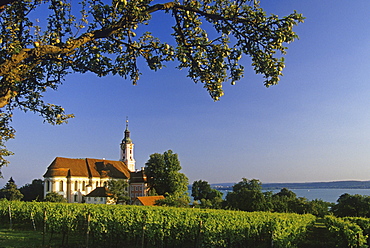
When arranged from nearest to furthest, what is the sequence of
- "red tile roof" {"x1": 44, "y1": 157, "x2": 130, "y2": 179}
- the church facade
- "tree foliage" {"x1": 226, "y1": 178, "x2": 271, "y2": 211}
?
"tree foliage" {"x1": 226, "y1": 178, "x2": 271, "y2": 211} < the church facade < "red tile roof" {"x1": 44, "y1": 157, "x2": 130, "y2": 179}

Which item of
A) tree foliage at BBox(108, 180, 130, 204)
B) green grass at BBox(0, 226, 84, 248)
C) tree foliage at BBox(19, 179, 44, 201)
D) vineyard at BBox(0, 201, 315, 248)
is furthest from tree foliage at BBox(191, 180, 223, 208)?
vineyard at BBox(0, 201, 315, 248)

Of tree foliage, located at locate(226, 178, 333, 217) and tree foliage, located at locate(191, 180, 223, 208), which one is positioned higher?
tree foliage, located at locate(226, 178, 333, 217)

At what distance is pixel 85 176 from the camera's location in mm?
69562

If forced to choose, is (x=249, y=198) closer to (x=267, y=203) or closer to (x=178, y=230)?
(x=267, y=203)

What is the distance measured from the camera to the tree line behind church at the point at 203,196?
29922 millimetres

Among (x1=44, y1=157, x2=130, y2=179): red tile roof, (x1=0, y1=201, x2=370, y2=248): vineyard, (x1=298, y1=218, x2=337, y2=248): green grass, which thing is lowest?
(x1=298, y1=218, x2=337, y2=248): green grass

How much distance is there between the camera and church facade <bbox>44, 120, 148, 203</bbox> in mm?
64062

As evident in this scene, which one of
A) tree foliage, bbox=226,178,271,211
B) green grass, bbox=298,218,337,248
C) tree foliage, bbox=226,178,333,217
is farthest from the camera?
tree foliage, bbox=226,178,271,211

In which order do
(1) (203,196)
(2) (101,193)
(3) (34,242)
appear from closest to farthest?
(3) (34,242) → (2) (101,193) → (1) (203,196)

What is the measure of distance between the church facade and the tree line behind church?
4100 millimetres

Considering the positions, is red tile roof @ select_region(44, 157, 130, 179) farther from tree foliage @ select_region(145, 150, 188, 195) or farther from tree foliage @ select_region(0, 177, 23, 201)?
tree foliage @ select_region(145, 150, 188, 195)

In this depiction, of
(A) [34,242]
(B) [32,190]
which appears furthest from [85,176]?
(A) [34,242]

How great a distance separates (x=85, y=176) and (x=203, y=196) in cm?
2459

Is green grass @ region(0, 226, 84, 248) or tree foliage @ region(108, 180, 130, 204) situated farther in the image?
tree foliage @ region(108, 180, 130, 204)
